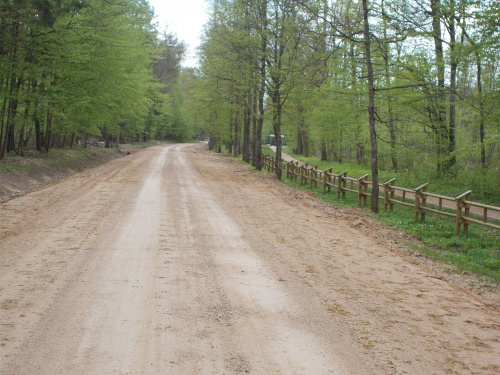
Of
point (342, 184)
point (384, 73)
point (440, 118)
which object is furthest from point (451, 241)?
point (384, 73)

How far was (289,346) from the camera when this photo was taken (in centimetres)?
446

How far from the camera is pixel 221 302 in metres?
5.51

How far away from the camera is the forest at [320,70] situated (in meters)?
13.7

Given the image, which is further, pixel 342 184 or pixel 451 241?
pixel 342 184

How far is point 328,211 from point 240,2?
1340 cm

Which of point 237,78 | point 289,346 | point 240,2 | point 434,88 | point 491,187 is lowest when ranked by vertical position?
point 289,346

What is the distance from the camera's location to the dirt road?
4172 millimetres

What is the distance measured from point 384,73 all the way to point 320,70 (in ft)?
9.53

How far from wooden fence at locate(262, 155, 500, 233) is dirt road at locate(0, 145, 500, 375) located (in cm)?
203

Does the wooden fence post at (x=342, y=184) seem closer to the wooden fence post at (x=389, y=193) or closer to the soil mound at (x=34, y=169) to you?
the wooden fence post at (x=389, y=193)

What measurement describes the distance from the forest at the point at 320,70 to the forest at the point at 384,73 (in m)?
0.07

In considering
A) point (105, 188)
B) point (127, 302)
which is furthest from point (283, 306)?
point (105, 188)

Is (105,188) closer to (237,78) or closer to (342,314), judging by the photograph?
(237,78)

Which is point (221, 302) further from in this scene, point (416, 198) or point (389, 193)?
point (389, 193)
